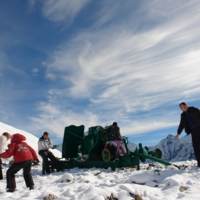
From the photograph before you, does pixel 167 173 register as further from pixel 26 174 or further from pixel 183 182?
pixel 26 174

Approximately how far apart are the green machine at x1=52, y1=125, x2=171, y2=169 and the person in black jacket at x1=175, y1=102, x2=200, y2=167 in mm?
2050

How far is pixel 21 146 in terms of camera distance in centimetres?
512

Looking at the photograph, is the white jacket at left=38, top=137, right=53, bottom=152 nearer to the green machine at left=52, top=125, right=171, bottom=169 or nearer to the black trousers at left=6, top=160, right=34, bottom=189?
the green machine at left=52, top=125, right=171, bottom=169

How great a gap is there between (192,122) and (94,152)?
5.06 m

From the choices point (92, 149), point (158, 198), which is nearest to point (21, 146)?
point (158, 198)

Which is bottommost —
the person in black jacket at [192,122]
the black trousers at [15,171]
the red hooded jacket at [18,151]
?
the black trousers at [15,171]

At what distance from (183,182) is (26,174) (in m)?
3.73

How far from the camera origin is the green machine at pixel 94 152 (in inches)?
336

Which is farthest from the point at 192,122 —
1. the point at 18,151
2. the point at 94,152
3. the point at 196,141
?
the point at 18,151

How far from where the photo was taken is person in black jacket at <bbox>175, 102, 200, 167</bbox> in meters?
6.79

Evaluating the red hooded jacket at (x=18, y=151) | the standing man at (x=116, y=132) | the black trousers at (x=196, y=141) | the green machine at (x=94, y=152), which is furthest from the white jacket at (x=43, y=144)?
the black trousers at (x=196, y=141)

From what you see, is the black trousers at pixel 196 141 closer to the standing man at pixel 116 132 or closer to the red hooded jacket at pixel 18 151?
the standing man at pixel 116 132

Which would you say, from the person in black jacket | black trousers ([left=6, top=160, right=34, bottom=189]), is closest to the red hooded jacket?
black trousers ([left=6, top=160, right=34, bottom=189])

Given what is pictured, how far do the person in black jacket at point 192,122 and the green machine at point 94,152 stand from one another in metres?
2.05
